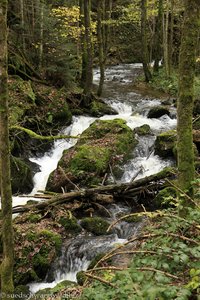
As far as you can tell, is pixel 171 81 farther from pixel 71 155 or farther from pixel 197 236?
pixel 197 236

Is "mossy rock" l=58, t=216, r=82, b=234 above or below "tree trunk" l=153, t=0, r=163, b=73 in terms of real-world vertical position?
below

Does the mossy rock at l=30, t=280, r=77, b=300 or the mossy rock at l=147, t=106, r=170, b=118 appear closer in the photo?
the mossy rock at l=30, t=280, r=77, b=300

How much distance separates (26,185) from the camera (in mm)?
10117

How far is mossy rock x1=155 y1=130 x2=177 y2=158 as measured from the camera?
37.0 ft

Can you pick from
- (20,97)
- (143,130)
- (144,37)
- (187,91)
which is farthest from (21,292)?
(144,37)

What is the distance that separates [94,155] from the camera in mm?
10758

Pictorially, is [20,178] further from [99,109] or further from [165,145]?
[99,109]

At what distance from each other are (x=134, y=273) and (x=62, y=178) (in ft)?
23.5

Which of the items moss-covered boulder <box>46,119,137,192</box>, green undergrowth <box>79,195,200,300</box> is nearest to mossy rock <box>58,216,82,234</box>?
moss-covered boulder <box>46,119,137,192</box>

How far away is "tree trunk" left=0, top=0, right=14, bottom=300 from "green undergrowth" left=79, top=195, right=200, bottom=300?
1.89m

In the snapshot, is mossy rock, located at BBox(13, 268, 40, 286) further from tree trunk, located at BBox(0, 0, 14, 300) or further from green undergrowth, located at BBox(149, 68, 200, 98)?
green undergrowth, located at BBox(149, 68, 200, 98)

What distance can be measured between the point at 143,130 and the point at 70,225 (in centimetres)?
646

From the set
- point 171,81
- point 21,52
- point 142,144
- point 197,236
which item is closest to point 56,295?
point 197,236

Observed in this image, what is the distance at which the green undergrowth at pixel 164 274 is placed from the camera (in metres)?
2.57
